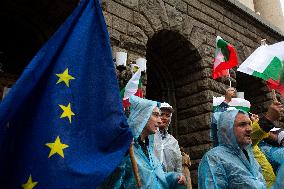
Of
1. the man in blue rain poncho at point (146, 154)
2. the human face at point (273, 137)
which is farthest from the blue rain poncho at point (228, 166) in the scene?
the human face at point (273, 137)

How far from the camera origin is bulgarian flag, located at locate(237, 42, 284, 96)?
403 centimetres

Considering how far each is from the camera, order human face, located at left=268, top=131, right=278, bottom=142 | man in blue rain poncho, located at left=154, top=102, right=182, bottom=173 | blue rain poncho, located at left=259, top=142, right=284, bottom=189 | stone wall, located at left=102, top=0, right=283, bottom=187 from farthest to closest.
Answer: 1. stone wall, located at left=102, top=0, right=283, bottom=187
2. human face, located at left=268, top=131, right=278, bottom=142
3. blue rain poncho, located at left=259, top=142, right=284, bottom=189
4. man in blue rain poncho, located at left=154, top=102, right=182, bottom=173

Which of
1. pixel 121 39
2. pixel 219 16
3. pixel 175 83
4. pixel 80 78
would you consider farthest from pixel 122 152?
pixel 219 16

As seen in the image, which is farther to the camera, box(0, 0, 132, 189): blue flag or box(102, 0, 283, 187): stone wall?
box(102, 0, 283, 187): stone wall

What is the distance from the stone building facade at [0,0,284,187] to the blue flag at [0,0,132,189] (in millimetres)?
2750

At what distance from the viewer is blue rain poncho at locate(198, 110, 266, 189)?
2836 millimetres

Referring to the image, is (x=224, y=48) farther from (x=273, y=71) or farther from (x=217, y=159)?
(x=217, y=159)

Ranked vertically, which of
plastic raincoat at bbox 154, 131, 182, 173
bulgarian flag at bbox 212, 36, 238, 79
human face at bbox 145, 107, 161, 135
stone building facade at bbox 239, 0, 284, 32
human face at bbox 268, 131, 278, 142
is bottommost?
plastic raincoat at bbox 154, 131, 182, 173

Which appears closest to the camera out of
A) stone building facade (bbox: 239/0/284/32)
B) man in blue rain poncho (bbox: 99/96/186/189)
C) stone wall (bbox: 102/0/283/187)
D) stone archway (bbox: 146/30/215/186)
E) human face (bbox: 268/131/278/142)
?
man in blue rain poncho (bbox: 99/96/186/189)

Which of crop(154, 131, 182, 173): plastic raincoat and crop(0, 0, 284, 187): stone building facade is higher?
crop(0, 0, 284, 187): stone building facade

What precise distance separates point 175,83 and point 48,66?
5431 millimetres

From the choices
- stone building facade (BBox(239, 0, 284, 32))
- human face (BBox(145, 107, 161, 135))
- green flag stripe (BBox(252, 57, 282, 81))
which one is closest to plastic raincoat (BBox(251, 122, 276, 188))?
green flag stripe (BBox(252, 57, 282, 81))

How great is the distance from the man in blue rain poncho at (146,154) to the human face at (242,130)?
0.61 m

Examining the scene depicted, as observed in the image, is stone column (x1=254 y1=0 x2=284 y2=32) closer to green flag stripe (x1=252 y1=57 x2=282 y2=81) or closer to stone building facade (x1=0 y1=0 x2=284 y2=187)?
stone building facade (x1=0 y1=0 x2=284 y2=187)
